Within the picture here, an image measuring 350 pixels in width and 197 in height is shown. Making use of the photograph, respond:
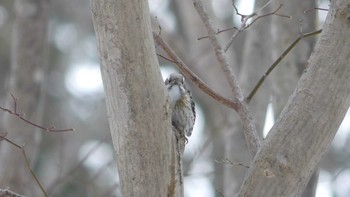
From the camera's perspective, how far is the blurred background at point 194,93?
5.83 metres

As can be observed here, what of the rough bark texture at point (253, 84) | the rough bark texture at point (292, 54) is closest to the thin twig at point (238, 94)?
the rough bark texture at point (292, 54)

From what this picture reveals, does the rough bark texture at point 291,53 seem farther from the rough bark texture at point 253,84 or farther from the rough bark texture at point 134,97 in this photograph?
the rough bark texture at point 134,97

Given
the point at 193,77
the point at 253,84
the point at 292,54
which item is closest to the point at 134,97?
the point at 193,77

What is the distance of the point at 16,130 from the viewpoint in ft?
20.5

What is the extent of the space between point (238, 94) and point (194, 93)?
7385 mm

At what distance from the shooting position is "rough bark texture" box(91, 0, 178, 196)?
9.03 feet

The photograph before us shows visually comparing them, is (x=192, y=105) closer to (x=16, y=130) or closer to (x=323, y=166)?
(x=16, y=130)

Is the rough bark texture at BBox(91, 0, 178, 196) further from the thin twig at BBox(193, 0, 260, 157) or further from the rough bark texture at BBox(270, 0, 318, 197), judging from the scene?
the rough bark texture at BBox(270, 0, 318, 197)

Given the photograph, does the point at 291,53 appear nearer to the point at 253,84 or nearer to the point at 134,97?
the point at 253,84

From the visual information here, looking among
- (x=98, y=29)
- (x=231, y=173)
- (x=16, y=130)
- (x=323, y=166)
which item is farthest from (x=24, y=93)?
(x=323, y=166)

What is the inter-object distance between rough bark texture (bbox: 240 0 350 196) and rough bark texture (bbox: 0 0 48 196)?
3566mm

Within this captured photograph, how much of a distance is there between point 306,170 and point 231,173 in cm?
394

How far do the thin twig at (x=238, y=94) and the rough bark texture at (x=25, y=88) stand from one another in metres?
3.08

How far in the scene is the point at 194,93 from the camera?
35.0ft
